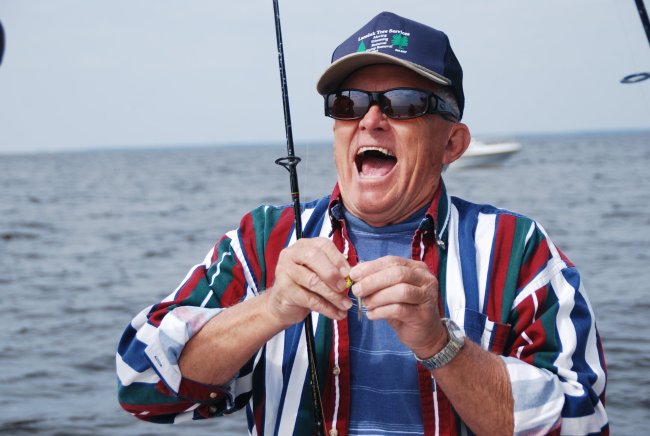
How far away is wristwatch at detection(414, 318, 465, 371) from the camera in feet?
7.47

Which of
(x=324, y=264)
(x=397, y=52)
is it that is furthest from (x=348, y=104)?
(x=324, y=264)

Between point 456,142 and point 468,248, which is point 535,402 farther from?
point 456,142

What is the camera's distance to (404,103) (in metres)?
2.63

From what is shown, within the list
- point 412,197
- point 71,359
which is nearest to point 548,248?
point 412,197

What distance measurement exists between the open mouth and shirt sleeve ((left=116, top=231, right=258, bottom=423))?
17.6 inches

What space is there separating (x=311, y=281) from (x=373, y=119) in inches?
25.4

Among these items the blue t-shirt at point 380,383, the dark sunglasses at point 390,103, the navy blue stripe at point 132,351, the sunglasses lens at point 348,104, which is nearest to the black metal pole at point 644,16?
the dark sunglasses at point 390,103

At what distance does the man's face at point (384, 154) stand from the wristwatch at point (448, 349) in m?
0.51

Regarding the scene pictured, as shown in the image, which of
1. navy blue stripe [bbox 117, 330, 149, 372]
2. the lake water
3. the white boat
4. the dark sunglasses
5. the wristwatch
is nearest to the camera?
the wristwatch

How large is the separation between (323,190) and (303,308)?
32111 mm

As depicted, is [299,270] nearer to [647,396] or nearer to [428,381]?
[428,381]

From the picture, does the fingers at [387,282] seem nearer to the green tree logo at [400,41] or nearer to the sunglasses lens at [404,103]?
the sunglasses lens at [404,103]

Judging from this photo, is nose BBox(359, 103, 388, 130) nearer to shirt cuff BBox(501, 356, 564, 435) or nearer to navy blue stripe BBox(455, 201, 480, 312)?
navy blue stripe BBox(455, 201, 480, 312)

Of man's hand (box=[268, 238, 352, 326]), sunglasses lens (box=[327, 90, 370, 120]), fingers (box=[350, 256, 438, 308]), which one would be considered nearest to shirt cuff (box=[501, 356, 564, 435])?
fingers (box=[350, 256, 438, 308])
